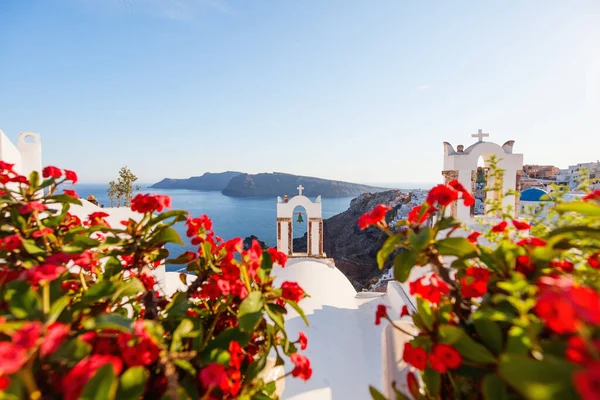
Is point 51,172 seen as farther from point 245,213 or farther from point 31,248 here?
point 245,213

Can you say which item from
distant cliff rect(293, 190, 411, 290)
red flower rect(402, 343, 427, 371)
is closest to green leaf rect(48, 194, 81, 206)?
red flower rect(402, 343, 427, 371)

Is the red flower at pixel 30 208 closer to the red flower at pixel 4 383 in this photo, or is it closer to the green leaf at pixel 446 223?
the red flower at pixel 4 383

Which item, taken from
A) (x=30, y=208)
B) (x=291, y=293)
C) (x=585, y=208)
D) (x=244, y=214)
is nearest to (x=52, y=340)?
(x=291, y=293)

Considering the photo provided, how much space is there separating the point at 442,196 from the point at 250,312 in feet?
2.57

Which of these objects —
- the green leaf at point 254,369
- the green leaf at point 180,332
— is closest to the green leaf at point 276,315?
the green leaf at point 254,369

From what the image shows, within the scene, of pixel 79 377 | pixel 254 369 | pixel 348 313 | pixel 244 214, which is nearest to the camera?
pixel 79 377

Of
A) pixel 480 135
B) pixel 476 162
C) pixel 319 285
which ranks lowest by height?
pixel 319 285

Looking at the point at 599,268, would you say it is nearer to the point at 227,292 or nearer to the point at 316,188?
the point at 227,292

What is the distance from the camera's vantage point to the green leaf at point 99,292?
0.95 meters

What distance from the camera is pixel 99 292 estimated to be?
3.18ft

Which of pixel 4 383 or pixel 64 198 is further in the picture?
pixel 64 198

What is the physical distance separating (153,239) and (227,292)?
0.40 meters

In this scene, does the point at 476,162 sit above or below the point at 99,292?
above

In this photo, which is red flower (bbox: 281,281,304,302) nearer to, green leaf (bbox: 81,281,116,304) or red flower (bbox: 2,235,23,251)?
green leaf (bbox: 81,281,116,304)
